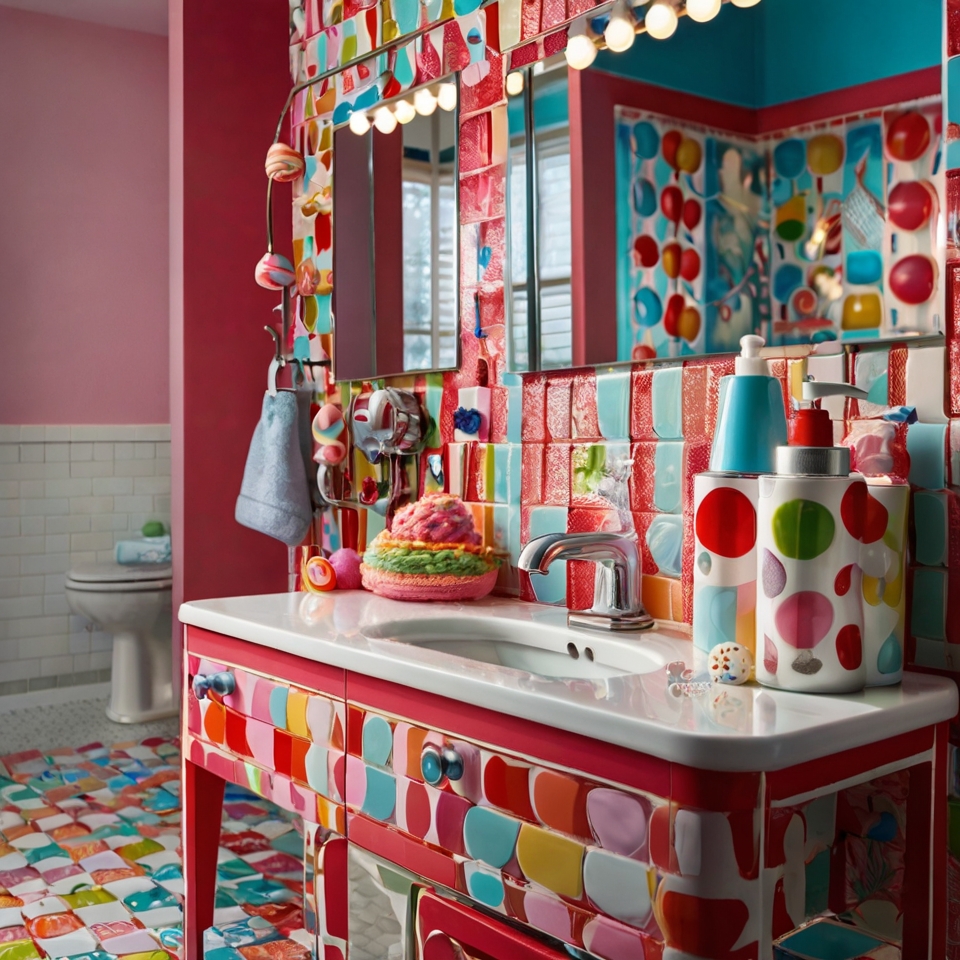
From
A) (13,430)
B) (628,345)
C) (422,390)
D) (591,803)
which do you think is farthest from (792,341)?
(13,430)

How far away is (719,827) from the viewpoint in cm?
95

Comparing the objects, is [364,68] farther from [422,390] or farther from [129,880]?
[129,880]

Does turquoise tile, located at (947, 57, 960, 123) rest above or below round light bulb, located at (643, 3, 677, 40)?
below

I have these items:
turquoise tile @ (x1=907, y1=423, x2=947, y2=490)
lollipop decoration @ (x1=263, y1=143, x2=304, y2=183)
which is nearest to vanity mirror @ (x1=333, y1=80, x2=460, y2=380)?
lollipop decoration @ (x1=263, y1=143, x2=304, y2=183)

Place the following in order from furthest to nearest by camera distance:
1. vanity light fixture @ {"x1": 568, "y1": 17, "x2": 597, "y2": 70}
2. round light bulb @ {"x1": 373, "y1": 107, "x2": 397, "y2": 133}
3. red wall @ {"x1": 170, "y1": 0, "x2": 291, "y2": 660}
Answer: red wall @ {"x1": 170, "y1": 0, "x2": 291, "y2": 660}, round light bulb @ {"x1": 373, "y1": 107, "x2": 397, "y2": 133}, vanity light fixture @ {"x1": 568, "y1": 17, "x2": 597, "y2": 70}

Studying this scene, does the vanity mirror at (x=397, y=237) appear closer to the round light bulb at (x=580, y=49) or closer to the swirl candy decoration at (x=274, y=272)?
the swirl candy decoration at (x=274, y=272)

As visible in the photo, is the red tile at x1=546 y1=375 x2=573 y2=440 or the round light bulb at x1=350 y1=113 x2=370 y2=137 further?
the round light bulb at x1=350 y1=113 x2=370 y2=137

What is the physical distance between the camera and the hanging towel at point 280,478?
2307 millimetres

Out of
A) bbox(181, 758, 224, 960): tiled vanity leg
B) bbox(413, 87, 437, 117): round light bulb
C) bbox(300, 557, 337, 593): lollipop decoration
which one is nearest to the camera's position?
bbox(181, 758, 224, 960): tiled vanity leg

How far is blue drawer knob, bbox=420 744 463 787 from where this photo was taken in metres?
1.21

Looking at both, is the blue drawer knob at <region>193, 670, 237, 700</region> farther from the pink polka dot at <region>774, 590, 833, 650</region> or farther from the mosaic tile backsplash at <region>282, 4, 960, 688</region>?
the pink polka dot at <region>774, 590, 833, 650</region>

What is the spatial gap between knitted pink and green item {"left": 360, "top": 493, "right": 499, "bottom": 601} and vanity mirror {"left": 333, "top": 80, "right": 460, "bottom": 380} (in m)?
0.32

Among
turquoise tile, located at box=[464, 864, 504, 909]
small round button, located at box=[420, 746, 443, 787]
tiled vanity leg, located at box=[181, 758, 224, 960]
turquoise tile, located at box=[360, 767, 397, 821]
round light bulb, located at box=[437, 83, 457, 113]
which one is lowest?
tiled vanity leg, located at box=[181, 758, 224, 960]

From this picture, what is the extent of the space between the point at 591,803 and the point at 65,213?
3.52 metres
